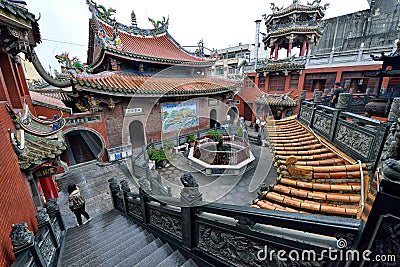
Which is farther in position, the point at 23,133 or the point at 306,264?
the point at 23,133

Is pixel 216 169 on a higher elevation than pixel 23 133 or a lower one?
lower

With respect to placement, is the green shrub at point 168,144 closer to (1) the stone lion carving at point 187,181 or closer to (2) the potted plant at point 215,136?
(2) the potted plant at point 215,136

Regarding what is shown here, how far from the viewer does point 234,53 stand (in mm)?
30484

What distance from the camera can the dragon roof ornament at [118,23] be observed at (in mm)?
9016

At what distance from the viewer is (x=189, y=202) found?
7.73 feet

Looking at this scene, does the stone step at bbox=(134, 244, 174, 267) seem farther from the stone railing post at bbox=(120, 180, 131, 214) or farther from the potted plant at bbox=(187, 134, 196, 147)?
the potted plant at bbox=(187, 134, 196, 147)

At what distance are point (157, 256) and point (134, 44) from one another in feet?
40.9

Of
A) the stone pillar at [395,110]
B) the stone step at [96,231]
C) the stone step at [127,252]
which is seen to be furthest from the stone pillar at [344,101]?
the stone step at [96,231]

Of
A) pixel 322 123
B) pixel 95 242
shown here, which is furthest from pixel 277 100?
pixel 95 242

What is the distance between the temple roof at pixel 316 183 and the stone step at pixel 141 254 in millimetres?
2228

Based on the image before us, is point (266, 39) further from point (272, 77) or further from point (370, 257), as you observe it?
point (370, 257)

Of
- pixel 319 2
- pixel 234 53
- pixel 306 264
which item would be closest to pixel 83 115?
pixel 306 264

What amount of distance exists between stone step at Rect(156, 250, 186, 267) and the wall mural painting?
912 cm

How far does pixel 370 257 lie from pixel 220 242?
1504mm
